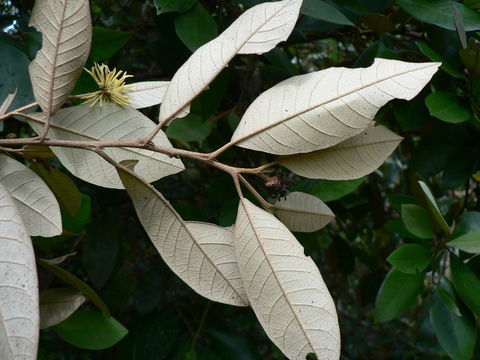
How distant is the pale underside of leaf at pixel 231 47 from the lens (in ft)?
2.10

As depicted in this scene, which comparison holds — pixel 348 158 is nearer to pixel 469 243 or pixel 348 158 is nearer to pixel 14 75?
pixel 469 243

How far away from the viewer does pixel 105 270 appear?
53.2 inches

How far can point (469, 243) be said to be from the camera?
870 millimetres

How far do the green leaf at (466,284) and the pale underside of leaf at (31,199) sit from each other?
2.23ft

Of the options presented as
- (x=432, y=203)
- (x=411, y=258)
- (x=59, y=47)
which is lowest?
(x=411, y=258)

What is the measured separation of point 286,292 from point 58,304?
422 mm

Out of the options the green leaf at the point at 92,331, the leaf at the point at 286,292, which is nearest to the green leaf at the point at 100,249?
the green leaf at the point at 92,331

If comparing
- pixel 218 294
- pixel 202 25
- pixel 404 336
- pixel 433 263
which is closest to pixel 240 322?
pixel 404 336

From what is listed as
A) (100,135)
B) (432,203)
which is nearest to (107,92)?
(100,135)

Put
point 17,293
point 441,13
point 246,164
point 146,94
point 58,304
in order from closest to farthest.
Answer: point 17,293 → point 146,94 → point 58,304 → point 441,13 → point 246,164

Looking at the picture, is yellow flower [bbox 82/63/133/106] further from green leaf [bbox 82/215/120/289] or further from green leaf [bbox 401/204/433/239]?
green leaf [bbox 82/215/120/289]

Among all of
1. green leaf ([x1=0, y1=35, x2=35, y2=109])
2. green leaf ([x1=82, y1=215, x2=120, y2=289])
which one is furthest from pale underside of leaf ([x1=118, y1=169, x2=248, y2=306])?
green leaf ([x1=82, y1=215, x2=120, y2=289])

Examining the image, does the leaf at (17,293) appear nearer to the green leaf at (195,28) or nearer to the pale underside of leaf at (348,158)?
the pale underside of leaf at (348,158)

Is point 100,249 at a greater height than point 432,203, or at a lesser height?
lesser
